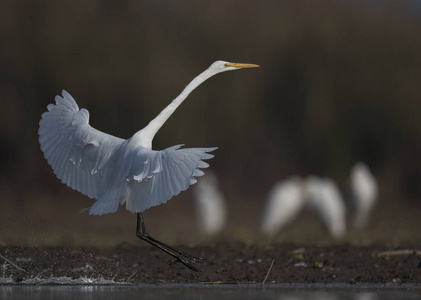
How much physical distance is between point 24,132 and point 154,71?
2.25 m

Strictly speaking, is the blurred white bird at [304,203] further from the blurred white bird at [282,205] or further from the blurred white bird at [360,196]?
the blurred white bird at [360,196]

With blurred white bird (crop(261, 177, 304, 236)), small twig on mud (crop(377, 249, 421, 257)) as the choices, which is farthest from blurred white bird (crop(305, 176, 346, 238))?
small twig on mud (crop(377, 249, 421, 257))

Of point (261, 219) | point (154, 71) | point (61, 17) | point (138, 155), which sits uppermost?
point (61, 17)

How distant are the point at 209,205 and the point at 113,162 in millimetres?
5871

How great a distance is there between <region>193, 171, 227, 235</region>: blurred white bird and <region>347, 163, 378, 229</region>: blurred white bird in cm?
172

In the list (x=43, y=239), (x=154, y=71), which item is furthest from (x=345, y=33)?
(x=43, y=239)

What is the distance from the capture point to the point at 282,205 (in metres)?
11.8

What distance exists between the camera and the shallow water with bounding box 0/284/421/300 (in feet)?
18.7

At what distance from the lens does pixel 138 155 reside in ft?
20.5

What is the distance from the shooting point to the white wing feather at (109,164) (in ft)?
19.4

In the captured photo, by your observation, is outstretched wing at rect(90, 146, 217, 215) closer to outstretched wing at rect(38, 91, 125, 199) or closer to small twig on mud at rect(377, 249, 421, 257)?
outstretched wing at rect(38, 91, 125, 199)

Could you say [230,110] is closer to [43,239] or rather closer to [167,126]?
[167,126]

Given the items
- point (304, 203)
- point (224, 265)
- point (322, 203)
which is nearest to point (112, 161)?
point (224, 265)

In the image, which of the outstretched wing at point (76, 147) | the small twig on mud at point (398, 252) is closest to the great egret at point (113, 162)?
the outstretched wing at point (76, 147)
